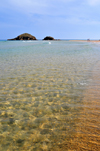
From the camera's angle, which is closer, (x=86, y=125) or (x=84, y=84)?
(x=86, y=125)

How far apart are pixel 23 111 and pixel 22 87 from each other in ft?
7.72

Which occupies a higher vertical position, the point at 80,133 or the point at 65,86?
the point at 65,86

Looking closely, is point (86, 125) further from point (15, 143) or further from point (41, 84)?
point (41, 84)

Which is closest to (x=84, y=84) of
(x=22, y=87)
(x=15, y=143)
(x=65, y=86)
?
(x=65, y=86)

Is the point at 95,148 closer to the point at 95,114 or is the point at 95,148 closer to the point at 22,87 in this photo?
the point at 95,114

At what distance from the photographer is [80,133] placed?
11.4 ft

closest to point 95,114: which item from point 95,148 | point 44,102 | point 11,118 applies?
point 95,148

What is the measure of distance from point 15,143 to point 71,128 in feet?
5.09

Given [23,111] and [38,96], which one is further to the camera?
[38,96]

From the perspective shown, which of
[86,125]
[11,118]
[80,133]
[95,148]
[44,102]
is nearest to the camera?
[95,148]

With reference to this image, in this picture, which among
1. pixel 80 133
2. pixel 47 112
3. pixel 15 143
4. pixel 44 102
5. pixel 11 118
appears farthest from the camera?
pixel 44 102

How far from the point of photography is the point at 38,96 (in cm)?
569

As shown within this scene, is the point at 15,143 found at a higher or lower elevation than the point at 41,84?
lower

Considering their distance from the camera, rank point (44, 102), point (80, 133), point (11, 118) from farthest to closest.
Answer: point (44, 102), point (11, 118), point (80, 133)
